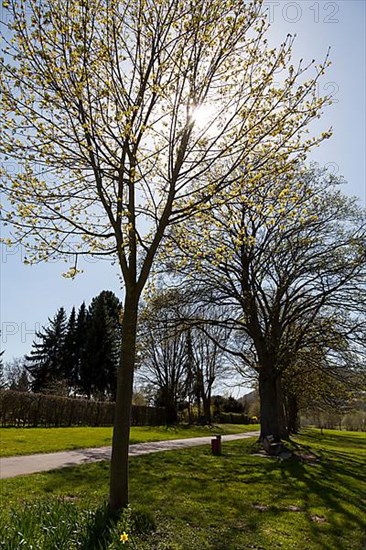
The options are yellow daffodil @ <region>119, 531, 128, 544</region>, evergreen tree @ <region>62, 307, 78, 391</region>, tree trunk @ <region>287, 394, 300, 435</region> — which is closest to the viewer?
yellow daffodil @ <region>119, 531, 128, 544</region>

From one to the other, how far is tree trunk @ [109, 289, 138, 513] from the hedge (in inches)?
676

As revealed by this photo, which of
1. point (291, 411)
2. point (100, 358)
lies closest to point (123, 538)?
point (291, 411)

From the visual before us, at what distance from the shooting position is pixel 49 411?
22625 mm

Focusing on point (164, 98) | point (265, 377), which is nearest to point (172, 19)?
point (164, 98)

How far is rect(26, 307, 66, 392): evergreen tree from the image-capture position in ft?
143

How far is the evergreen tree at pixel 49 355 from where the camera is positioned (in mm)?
43438

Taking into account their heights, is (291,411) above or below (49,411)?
above

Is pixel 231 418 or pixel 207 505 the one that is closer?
pixel 207 505

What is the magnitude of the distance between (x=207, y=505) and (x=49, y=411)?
18029 millimetres

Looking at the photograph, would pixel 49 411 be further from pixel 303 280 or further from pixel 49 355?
pixel 49 355

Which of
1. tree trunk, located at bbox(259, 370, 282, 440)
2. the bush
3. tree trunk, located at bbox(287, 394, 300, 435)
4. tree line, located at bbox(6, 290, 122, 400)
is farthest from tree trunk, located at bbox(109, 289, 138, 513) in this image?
the bush

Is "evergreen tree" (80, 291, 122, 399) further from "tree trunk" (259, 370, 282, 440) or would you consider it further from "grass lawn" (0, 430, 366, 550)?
"grass lawn" (0, 430, 366, 550)

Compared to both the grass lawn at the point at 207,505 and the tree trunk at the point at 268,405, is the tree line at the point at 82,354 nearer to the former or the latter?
the tree trunk at the point at 268,405

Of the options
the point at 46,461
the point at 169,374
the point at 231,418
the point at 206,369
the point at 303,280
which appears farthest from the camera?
the point at 231,418
